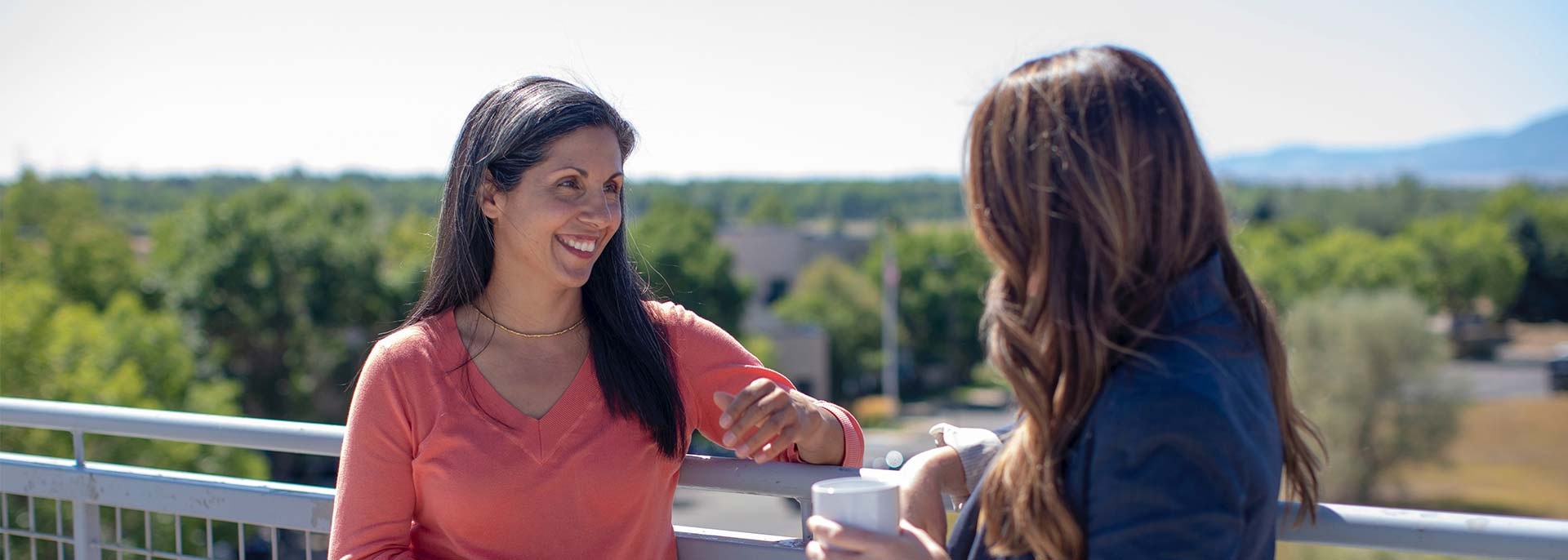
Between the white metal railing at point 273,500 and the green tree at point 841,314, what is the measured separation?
160 ft

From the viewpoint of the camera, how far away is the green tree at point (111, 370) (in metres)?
21.6

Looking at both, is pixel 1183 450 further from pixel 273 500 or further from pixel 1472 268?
pixel 1472 268

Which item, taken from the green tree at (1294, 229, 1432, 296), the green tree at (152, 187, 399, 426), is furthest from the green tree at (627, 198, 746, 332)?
the green tree at (1294, 229, 1432, 296)

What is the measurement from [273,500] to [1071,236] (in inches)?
79.8

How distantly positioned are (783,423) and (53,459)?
2087 mm

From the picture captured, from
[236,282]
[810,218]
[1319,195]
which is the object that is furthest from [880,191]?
[236,282]

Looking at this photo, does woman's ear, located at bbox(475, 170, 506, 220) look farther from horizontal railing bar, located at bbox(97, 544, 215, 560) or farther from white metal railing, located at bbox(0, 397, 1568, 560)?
horizontal railing bar, located at bbox(97, 544, 215, 560)

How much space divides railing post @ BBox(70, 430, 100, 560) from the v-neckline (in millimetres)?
1292

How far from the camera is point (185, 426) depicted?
2.76m

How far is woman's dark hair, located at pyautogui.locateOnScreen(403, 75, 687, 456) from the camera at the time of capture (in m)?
2.25

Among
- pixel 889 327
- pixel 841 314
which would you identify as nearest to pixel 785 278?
pixel 841 314

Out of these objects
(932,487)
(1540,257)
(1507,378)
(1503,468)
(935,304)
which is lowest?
(1507,378)

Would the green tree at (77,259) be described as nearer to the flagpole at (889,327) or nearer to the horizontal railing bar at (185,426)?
the flagpole at (889,327)

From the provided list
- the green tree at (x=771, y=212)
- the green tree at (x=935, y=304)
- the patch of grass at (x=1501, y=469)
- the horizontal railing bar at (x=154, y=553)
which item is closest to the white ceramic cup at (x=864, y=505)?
the horizontal railing bar at (x=154, y=553)
